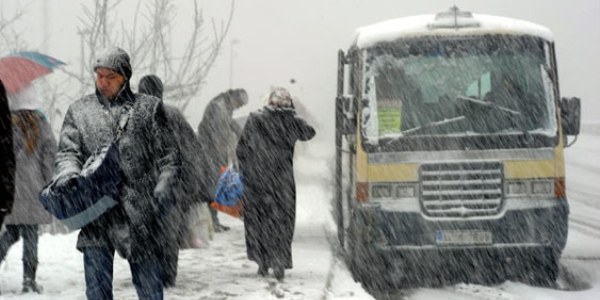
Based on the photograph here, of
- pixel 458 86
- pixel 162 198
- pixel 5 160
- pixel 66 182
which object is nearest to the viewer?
pixel 5 160

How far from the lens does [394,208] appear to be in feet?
29.7

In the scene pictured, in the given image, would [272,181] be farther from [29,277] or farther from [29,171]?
[29,277]

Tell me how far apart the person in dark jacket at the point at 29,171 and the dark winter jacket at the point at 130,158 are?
258 cm

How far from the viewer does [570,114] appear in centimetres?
928

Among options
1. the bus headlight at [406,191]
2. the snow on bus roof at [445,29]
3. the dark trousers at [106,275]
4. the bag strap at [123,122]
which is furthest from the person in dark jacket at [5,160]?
the snow on bus roof at [445,29]

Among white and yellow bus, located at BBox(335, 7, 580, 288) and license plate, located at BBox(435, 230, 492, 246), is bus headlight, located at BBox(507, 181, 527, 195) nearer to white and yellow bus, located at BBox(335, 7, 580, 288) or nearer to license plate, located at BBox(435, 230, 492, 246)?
white and yellow bus, located at BBox(335, 7, 580, 288)

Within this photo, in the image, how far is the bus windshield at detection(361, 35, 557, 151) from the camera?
30.6 ft

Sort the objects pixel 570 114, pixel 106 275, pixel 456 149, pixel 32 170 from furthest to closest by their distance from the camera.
A: pixel 570 114 → pixel 456 149 → pixel 32 170 → pixel 106 275

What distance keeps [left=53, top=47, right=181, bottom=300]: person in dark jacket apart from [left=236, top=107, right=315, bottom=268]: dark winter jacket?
335 centimetres

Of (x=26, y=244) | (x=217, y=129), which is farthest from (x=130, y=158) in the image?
(x=217, y=129)

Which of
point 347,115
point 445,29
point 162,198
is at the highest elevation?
point 445,29

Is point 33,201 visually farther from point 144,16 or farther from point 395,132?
point 144,16

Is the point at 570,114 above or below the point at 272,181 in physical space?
above

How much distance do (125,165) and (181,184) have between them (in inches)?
141
